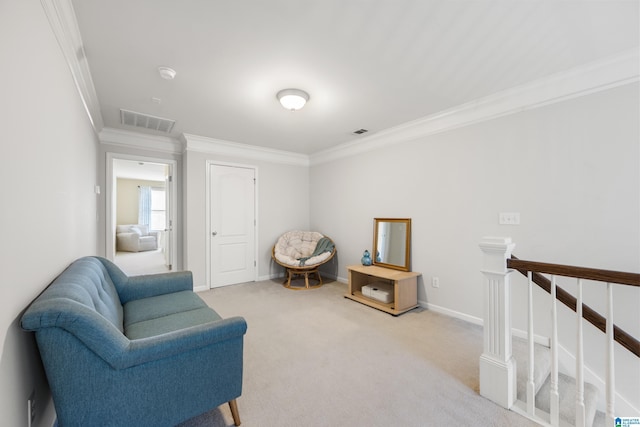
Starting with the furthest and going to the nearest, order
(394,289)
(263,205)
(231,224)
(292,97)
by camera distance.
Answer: (263,205) < (231,224) < (394,289) < (292,97)

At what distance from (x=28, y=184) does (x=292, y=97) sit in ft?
6.58

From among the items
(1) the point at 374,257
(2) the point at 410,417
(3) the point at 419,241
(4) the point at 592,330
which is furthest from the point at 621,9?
(1) the point at 374,257

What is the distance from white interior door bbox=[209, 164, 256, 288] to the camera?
14.1 feet

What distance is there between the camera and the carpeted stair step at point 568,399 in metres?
1.65

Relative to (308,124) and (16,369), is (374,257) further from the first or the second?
(16,369)

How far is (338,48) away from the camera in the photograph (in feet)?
6.47

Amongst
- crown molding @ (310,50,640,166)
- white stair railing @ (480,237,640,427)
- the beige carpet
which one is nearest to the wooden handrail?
white stair railing @ (480,237,640,427)

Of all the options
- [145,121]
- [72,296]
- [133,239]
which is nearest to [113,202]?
[145,121]

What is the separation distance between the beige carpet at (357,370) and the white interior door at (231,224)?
1.11 meters

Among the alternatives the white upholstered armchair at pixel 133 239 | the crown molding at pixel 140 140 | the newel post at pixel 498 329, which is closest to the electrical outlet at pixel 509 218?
the newel post at pixel 498 329

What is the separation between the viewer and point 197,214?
4.15 meters

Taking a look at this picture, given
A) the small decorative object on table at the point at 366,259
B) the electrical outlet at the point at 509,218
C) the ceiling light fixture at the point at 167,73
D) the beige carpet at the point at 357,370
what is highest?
the ceiling light fixture at the point at 167,73

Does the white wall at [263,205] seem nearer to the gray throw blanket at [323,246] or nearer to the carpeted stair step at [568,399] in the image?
the gray throw blanket at [323,246]

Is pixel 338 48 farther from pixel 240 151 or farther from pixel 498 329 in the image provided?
pixel 240 151
